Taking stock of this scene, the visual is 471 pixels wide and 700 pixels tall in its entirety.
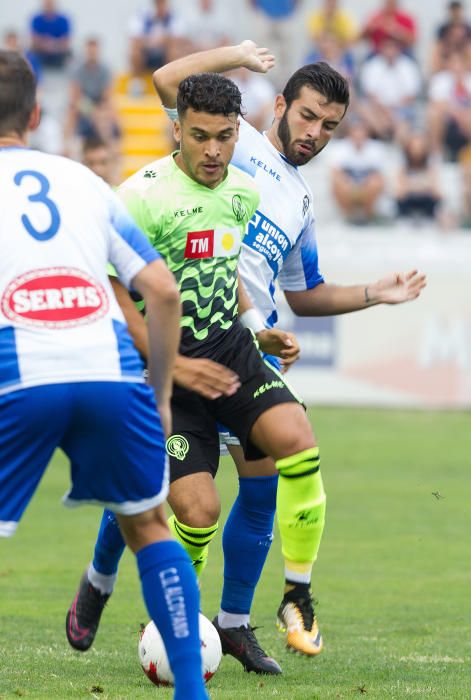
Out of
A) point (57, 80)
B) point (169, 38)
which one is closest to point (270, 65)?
point (169, 38)

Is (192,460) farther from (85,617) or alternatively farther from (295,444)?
(85,617)

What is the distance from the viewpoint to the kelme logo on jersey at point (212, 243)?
596 cm

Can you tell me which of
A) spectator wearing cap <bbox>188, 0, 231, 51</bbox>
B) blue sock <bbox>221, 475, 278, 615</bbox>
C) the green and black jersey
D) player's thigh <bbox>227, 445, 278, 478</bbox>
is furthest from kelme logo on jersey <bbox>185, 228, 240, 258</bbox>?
spectator wearing cap <bbox>188, 0, 231, 51</bbox>

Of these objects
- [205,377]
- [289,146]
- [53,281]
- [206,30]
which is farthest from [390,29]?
[53,281]

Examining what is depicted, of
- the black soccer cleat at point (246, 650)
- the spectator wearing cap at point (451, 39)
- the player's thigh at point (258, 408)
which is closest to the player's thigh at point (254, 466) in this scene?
the player's thigh at point (258, 408)

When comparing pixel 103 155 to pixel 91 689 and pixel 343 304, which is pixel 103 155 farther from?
pixel 91 689

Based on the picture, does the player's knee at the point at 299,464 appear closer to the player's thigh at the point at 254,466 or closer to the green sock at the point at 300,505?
the green sock at the point at 300,505

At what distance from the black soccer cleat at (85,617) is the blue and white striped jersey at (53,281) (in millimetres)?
2270

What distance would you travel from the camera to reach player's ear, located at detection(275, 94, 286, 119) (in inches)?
267

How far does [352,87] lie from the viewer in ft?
73.3

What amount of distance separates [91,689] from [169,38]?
17701mm

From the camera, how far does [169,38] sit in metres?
22.3

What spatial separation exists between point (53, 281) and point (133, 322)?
101 centimetres

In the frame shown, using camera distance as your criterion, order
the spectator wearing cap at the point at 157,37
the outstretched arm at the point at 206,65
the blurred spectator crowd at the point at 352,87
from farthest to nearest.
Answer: the spectator wearing cap at the point at 157,37
the blurred spectator crowd at the point at 352,87
the outstretched arm at the point at 206,65
